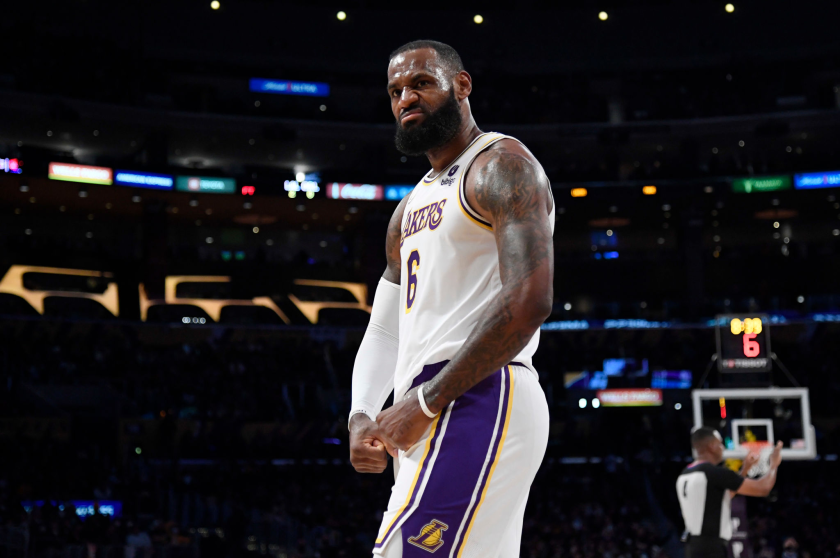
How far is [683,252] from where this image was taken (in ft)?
104

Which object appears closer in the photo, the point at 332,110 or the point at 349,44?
the point at 332,110

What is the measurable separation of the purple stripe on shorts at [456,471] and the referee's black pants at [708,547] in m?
5.78

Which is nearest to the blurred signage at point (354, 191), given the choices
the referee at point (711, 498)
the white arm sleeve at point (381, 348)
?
the referee at point (711, 498)

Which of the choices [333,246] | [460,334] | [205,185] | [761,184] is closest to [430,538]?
[460,334]

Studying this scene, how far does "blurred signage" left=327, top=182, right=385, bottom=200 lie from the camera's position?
1168 inches

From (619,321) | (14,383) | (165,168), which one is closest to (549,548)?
(619,321)

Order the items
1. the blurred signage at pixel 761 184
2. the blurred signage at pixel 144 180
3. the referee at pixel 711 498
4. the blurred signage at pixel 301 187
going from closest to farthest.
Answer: the referee at pixel 711 498, the blurred signage at pixel 144 180, the blurred signage at pixel 761 184, the blurred signage at pixel 301 187

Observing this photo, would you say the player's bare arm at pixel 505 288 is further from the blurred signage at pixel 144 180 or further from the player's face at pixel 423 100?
the blurred signage at pixel 144 180

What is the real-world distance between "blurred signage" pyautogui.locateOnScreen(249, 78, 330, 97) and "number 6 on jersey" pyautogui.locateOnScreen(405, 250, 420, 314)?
3041 cm

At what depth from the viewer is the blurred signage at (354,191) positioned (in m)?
29.7

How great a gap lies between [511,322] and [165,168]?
1080 inches

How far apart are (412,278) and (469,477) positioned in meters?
0.67

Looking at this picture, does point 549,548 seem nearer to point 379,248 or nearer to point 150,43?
point 379,248

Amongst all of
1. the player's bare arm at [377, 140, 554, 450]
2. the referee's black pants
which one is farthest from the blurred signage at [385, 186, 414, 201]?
the player's bare arm at [377, 140, 554, 450]
